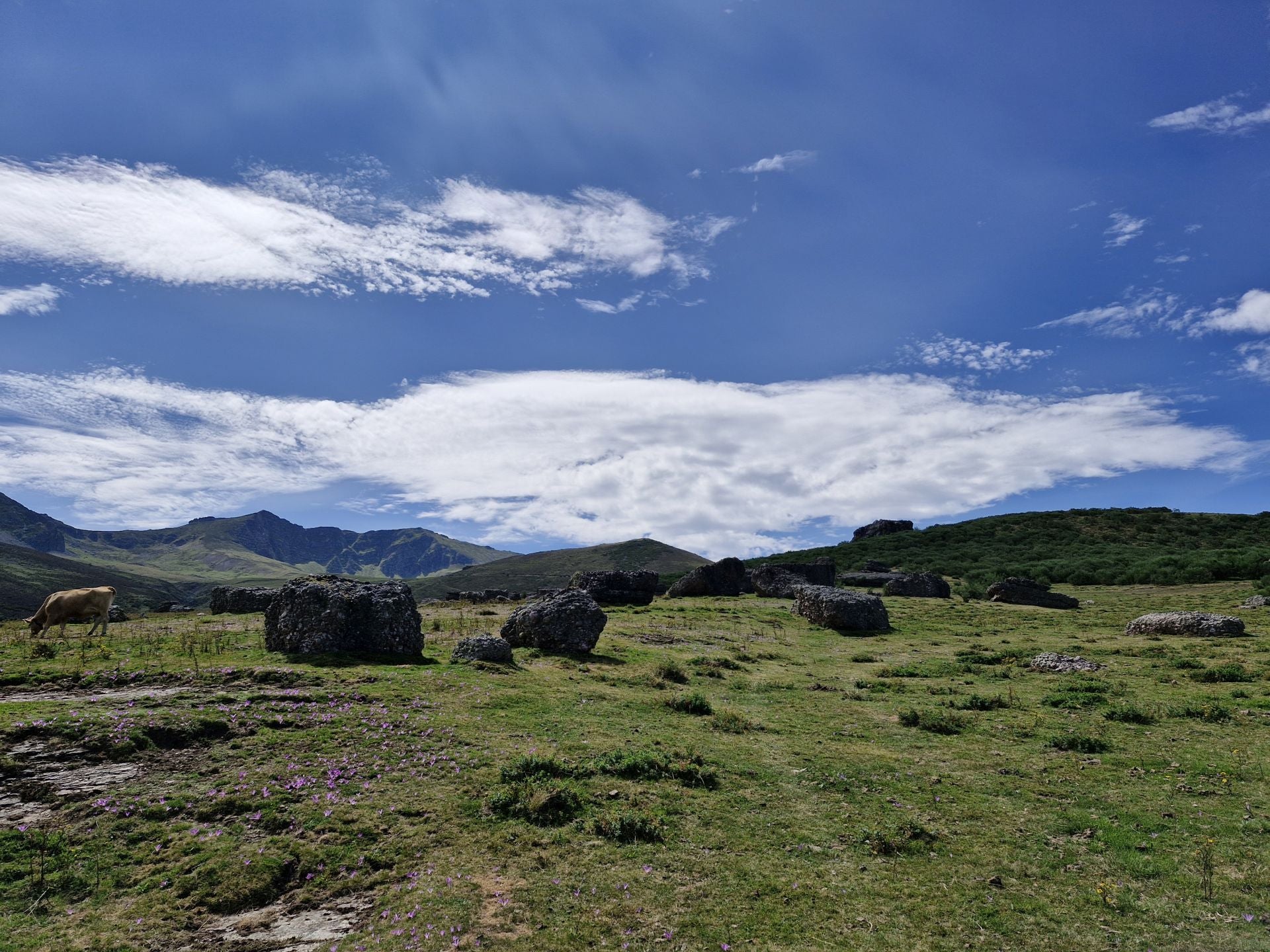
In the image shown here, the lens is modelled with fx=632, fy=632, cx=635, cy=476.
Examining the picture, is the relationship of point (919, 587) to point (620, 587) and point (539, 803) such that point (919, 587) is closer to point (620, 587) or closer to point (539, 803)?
point (620, 587)

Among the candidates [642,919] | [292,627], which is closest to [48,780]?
[642,919]

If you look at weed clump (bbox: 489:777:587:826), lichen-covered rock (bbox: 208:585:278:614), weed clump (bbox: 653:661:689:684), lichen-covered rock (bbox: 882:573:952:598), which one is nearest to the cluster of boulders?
lichen-covered rock (bbox: 208:585:278:614)

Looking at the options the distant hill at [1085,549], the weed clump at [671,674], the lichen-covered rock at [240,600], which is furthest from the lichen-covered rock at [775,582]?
the lichen-covered rock at [240,600]

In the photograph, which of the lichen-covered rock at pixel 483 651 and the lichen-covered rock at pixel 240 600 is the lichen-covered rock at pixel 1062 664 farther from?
the lichen-covered rock at pixel 240 600

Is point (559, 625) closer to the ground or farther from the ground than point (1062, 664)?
farther from the ground

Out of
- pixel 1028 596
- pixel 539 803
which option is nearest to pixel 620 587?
pixel 1028 596

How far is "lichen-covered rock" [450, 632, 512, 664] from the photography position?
2159 centimetres

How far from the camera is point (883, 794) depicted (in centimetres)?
1248

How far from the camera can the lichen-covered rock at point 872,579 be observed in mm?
58625

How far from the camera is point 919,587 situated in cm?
5578

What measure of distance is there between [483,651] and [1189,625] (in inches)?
1361

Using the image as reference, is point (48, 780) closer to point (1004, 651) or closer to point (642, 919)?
point (642, 919)

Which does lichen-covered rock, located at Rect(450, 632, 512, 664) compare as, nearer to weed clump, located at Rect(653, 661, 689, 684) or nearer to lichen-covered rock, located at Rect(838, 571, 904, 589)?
weed clump, located at Rect(653, 661, 689, 684)

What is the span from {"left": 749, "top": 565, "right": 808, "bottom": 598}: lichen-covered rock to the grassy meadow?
3654 centimetres
